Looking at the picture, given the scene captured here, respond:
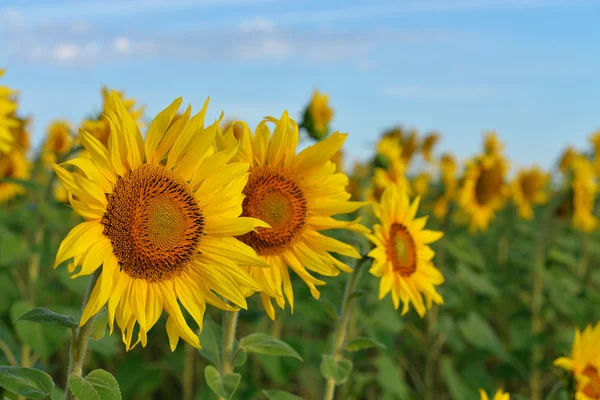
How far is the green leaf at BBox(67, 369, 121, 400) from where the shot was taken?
1.55 metres

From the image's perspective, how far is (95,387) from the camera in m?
1.59

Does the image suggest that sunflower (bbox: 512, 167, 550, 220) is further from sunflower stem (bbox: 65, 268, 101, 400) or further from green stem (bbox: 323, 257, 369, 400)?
sunflower stem (bbox: 65, 268, 101, 400)

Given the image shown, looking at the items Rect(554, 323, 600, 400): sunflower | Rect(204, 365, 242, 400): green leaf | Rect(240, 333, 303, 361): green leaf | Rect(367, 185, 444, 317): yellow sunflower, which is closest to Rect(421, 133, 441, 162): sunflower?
Rect(554, 323, 600, 400): sunflower

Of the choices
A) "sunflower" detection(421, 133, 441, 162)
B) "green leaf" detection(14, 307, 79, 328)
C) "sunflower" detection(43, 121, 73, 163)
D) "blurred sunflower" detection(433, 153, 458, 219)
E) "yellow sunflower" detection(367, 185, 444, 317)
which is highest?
"sunflower" detection(421, 133, 441, 162)

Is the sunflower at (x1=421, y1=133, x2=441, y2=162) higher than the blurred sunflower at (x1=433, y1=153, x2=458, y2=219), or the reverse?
the sunflower at (x1=421, y1=133, x2=441, y2=162)

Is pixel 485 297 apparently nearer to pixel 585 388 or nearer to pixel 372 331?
pixel 372 331

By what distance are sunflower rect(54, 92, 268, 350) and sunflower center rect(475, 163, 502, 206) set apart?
13.4ft

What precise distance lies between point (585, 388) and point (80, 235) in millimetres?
2027

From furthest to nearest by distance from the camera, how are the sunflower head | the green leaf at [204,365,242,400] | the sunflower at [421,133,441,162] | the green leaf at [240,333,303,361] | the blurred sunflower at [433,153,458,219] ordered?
the sunflower at [421,133,441,162], the blurred sunflower at [433,153,458,219], the sunflower head, the green leaf at [240,333,303,361], the green leaf at [204,365,242,400]

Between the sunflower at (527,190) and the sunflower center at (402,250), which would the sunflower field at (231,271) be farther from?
the sunflower at (527,190)

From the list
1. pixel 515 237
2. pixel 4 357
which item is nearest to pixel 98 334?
pixel 4 357

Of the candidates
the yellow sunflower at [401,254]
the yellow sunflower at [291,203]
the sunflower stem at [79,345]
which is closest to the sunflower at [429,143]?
the yellow sunflower at [401,254]

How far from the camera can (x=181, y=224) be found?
5.65ft

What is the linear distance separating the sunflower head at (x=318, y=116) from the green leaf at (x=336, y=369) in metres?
1.83
